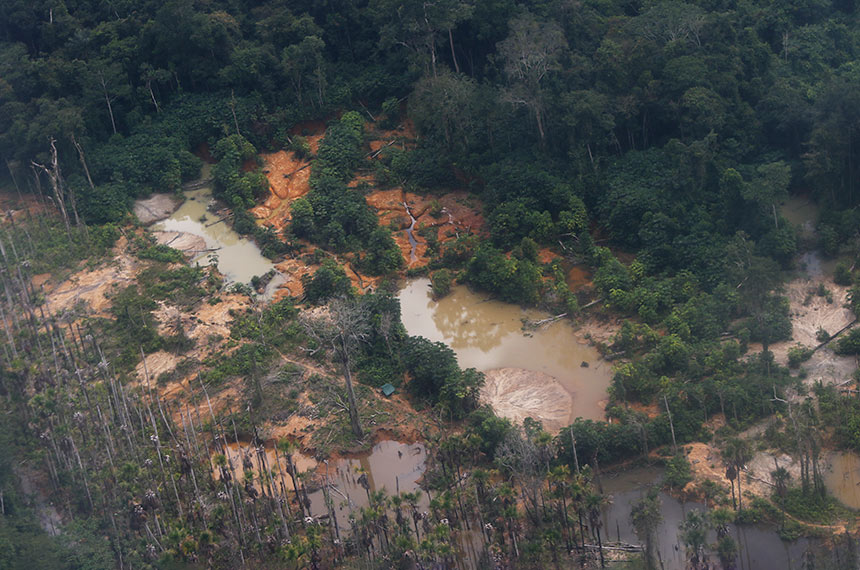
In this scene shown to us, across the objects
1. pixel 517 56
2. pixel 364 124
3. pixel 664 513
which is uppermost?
pixel 517 56

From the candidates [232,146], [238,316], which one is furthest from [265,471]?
[232,146]

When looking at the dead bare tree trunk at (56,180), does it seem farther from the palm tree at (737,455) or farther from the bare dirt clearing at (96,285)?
the palm tree at (737,455)

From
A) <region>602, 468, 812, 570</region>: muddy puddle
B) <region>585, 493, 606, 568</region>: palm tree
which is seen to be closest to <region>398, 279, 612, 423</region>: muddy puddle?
<region>602, 468, 812, 570</region>: muddy puddle

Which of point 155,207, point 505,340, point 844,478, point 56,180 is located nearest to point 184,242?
A: point 155,207

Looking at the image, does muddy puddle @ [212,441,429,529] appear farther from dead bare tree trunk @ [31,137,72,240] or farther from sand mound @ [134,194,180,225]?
dead bare tree trunk @ [31,137,72,240]

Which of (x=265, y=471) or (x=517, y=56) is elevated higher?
(x=517, y=56)

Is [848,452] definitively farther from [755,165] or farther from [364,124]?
[364,124]
